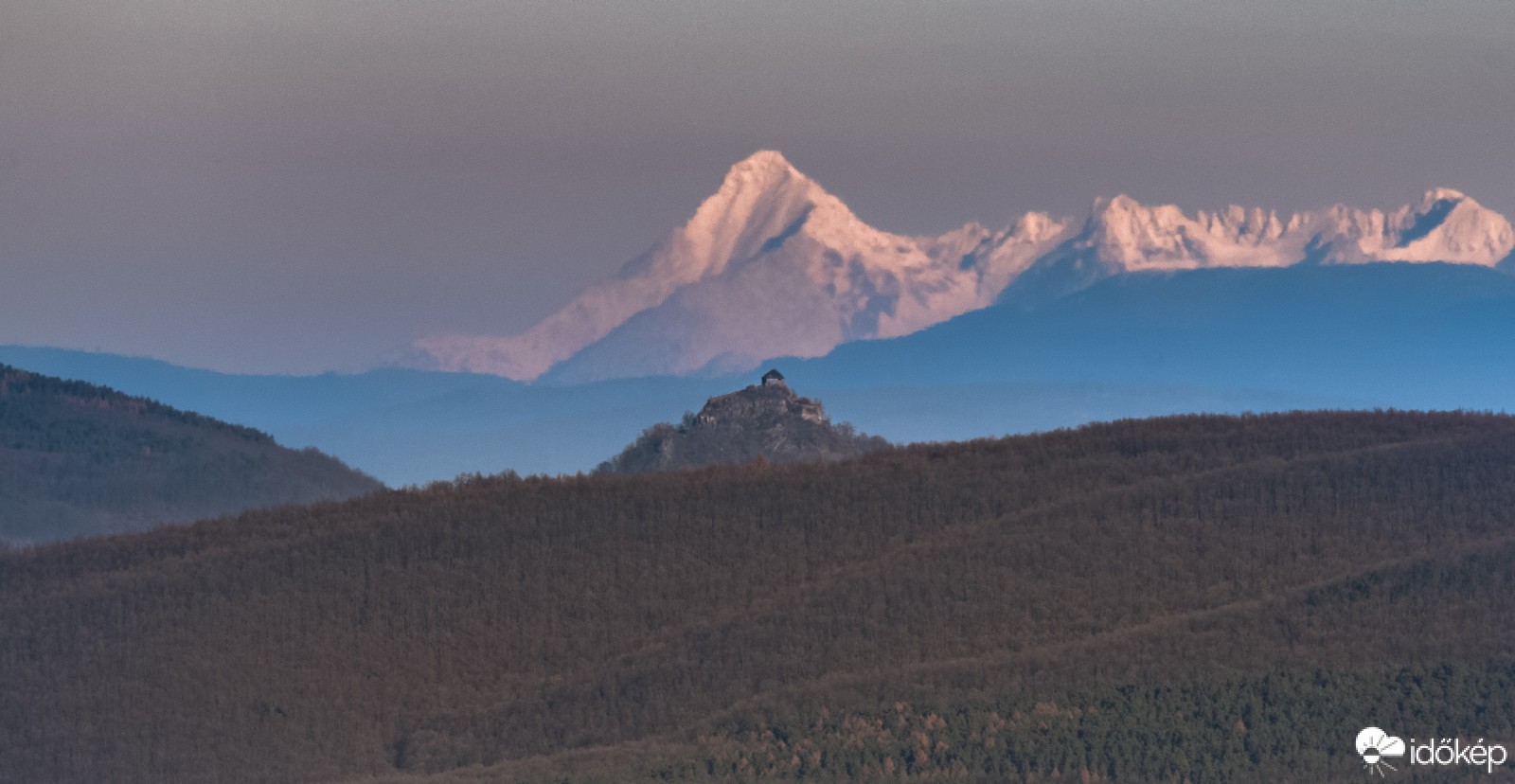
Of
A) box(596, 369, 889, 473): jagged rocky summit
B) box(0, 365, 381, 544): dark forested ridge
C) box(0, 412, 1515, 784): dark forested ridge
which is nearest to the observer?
box(0, 412, 1515, 784): dark forested ridge

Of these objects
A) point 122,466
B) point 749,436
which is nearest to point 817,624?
point 749,436

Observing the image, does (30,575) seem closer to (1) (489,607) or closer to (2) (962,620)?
(1) (489,607)

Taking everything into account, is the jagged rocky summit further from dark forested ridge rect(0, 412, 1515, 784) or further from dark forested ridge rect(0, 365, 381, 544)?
dark forested ridge rect(0, 365, 381, 544)

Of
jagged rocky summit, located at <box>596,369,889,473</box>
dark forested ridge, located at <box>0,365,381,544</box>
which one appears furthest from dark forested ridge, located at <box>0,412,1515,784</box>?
dark forested ridge, located at <box>0,365,381,544</box>

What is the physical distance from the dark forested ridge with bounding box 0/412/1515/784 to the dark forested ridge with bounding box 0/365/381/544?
171 ft

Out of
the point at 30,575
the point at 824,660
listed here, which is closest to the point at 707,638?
the point at 824,660

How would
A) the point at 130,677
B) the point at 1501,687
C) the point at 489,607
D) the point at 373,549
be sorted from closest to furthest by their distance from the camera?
the point at 1501,687, the point at 130,677, the point at 489,607, the point at 373,549

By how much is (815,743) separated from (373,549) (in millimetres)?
13489

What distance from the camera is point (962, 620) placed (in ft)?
85.8

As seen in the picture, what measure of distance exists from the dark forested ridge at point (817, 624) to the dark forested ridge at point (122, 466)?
52.1 m

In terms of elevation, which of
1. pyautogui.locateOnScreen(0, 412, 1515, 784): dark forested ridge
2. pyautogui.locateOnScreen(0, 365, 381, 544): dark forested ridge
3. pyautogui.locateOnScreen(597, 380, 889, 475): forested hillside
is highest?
pyautogui.locateOnScreen(0, 365, 381, 544): dark forested ridge

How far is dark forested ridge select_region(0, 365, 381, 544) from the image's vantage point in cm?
8056

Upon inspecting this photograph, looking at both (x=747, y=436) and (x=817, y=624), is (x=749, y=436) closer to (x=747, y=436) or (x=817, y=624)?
(x=747, y=436)

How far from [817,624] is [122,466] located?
7690cm
